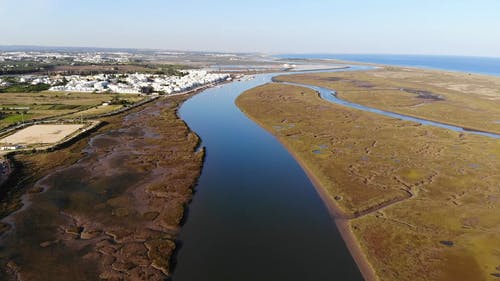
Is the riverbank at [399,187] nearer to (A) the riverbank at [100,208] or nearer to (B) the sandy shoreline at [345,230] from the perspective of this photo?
(B) the sandy shoreline at [345,230]

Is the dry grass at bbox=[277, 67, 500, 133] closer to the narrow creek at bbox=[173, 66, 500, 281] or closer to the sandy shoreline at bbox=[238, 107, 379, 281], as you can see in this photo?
the narrow creek at bbox=[173, 66, 500, 281]

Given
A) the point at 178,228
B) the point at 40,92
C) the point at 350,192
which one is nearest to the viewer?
the point at 178,228

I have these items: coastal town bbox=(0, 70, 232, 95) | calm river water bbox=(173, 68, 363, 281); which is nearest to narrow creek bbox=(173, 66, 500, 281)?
calm river water bbox=(173, 68, 363, 281)

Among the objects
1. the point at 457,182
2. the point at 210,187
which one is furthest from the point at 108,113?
Answer: the point at 457,182

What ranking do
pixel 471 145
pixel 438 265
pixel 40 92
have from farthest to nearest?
pixel 40 92, pixel 471 145, pixel 438 265

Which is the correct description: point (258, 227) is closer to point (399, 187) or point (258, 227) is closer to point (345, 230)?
point (345, 230)

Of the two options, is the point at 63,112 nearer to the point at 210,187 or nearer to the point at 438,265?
the point at 210,187
